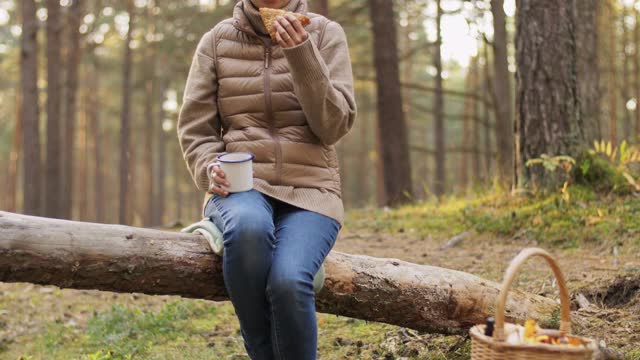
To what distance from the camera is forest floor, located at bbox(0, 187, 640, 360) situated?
4.46m

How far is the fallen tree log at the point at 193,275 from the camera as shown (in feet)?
10.4

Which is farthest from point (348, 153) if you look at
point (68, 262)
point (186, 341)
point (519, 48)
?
point (68, 262)

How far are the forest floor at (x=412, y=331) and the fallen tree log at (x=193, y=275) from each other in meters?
0.36

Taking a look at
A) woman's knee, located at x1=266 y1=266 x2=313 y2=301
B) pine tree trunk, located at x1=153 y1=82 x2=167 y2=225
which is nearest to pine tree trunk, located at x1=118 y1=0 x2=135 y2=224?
pine tree trunk, located at x1=153 y1=82 x2=167 y2=225

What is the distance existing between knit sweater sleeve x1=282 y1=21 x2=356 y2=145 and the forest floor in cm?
164

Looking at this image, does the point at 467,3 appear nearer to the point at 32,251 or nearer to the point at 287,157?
the point at 287,157

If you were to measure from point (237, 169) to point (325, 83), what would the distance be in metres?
0.60

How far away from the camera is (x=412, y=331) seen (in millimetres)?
4609

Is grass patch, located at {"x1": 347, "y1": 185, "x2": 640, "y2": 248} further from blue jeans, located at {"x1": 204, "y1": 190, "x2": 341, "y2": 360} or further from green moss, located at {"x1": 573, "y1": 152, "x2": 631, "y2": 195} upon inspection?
blue jeans, located at {"x1": 204, "y1": 190, "x2": 341, "y2": 360}

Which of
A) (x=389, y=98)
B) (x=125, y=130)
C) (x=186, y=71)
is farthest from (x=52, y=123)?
(x=389, y=98)

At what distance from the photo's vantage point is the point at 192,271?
3.42 m

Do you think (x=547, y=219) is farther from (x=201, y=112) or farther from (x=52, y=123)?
(x=52, y=123)

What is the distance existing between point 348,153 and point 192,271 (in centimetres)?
2891

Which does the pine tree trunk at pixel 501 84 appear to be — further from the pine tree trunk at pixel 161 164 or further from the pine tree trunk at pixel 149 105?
the pine tree trunk at pixel 161 164
